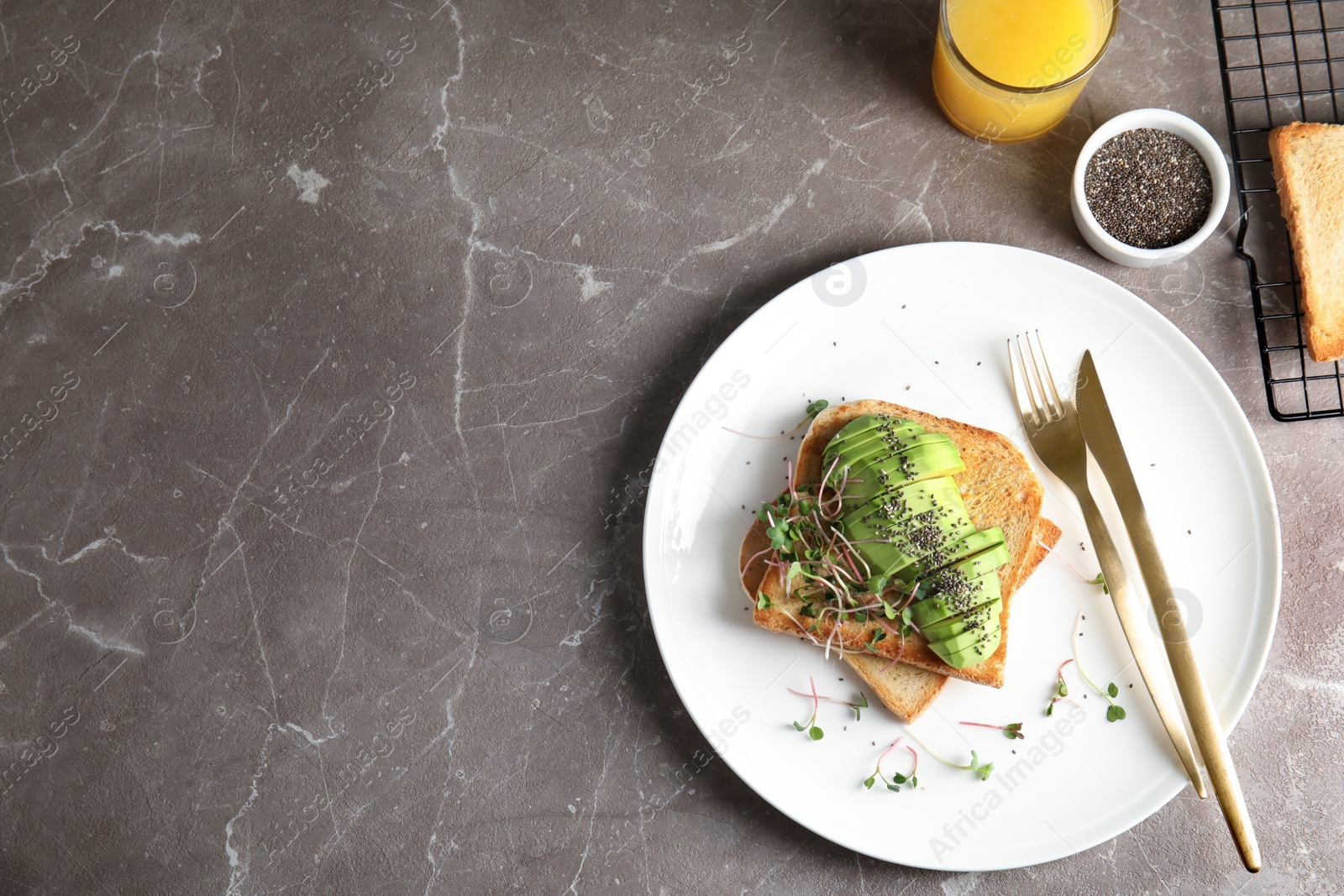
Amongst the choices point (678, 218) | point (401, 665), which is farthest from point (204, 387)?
point (678, 218)

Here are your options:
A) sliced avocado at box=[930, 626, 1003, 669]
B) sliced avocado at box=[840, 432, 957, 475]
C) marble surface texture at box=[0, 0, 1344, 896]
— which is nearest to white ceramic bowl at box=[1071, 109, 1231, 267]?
→ marble surface texture at box=[0, 0, 1344, 896]

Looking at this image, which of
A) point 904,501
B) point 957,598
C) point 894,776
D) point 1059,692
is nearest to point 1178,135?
point 904,501

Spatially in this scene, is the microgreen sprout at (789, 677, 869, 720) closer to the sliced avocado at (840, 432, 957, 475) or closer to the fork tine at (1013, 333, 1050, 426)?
the sliced avocado at (840, 432, 957, 475)

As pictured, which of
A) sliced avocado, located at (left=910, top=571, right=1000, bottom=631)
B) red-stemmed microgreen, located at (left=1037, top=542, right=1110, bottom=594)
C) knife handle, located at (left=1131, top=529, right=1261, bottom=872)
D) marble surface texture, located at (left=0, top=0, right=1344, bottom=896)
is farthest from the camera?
marble surface texture, located at (left=0, top=0, right=1344, bottom=896)

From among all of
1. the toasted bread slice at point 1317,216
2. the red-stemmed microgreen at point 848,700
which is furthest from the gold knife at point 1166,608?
the red-stemmed microgreen at point 848,700

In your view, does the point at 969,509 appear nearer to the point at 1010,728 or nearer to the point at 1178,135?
the point at 1010,728

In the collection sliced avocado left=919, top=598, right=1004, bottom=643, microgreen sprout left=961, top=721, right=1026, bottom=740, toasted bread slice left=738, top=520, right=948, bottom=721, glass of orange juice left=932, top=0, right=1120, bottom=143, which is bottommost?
microgreen sprout left=961, top=721, right=1026, bottom=740
